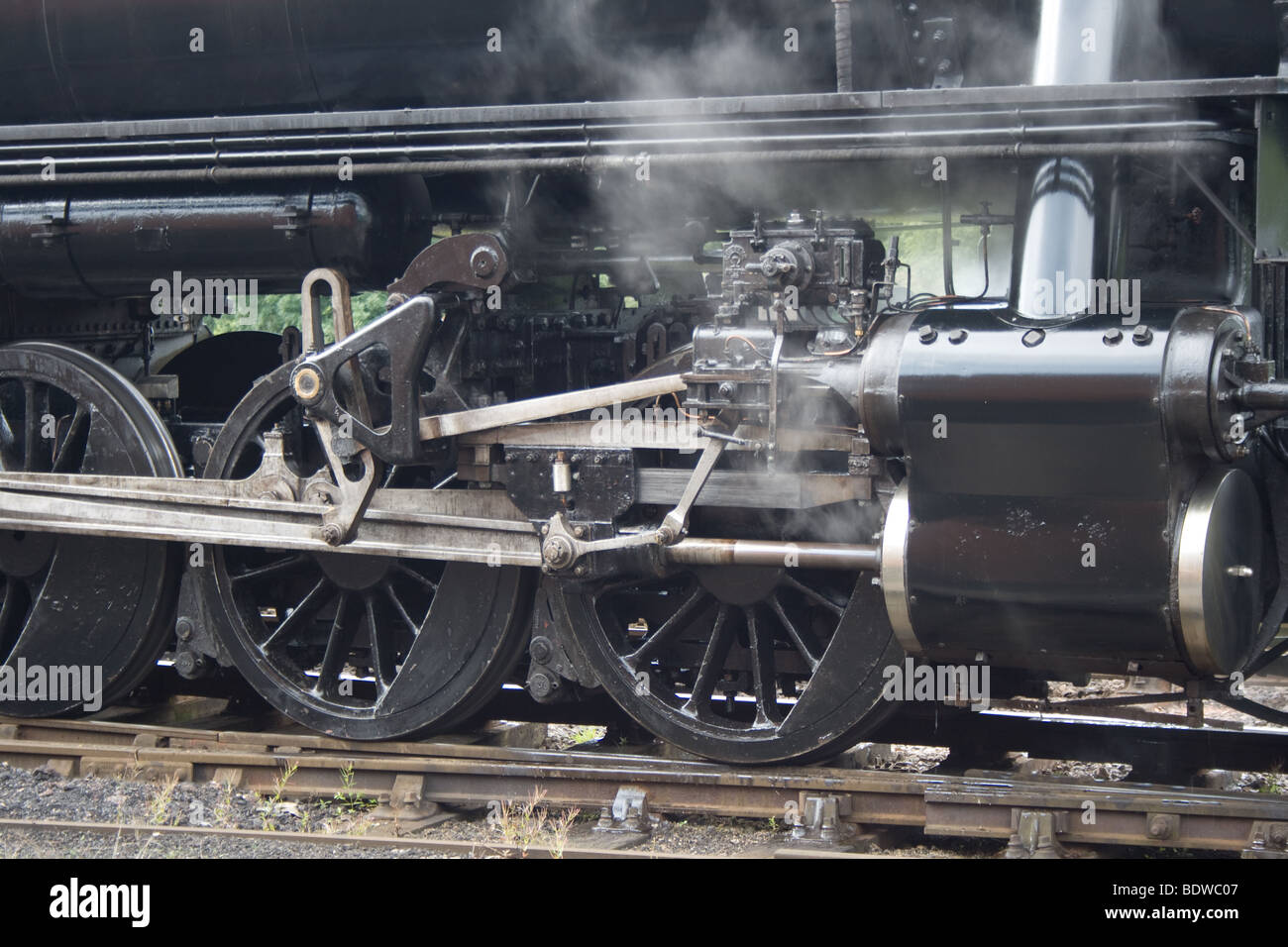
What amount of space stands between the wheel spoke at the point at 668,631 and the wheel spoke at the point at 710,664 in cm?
10

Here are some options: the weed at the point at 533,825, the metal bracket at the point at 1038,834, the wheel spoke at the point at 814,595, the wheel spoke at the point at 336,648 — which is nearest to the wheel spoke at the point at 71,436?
the wheel spoke at the point at 336,648

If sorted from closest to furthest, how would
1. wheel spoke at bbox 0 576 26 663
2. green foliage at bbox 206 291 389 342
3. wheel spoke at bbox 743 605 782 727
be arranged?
wheel spoke at bbox 743 605 782 727 < wheel spoke at bbox 0 576 26 663 < green foliage at bbox 206 291 389 342

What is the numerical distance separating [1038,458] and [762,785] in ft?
5.23

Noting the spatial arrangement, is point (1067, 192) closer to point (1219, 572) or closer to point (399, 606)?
point (1219, 572)

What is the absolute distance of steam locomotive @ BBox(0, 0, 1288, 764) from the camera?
418 cm

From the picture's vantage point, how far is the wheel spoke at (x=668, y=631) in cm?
528

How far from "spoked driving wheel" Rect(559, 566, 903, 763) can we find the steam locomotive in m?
0.02

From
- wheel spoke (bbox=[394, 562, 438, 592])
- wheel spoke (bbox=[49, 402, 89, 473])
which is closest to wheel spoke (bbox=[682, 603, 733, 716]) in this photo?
wheel spoke (bbox=[394, 562, 438, 592])

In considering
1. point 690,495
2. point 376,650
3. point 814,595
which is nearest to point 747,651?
point 814,595

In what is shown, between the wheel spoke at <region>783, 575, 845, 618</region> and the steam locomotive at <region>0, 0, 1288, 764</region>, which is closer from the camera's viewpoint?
the steam locomotive at <region>0, 0, 1288, 764</region>

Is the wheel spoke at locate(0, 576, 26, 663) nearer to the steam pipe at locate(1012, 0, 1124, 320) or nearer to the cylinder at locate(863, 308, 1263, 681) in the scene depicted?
the cylinder at locate(863, 308, 1263, 681)

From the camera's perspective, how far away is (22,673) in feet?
20.2

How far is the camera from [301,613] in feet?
19.2

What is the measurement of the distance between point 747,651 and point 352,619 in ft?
5.28
